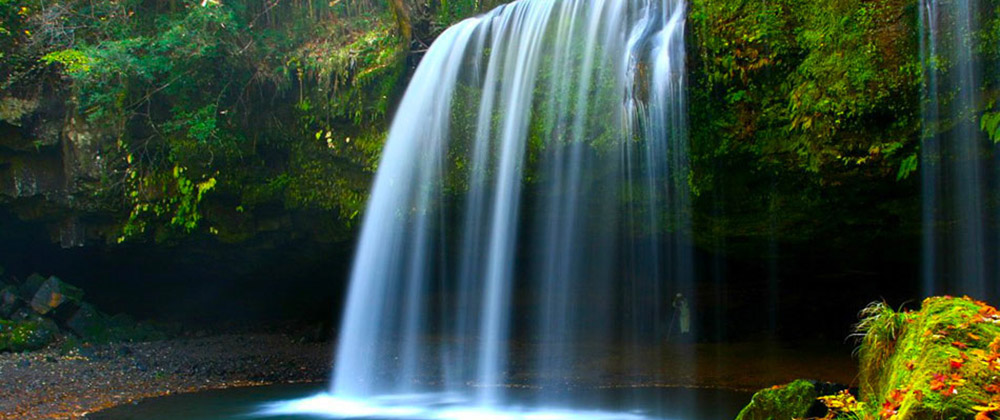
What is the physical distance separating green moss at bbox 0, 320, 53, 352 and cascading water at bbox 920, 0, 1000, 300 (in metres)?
12.0

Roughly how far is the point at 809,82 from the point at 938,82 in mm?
1019

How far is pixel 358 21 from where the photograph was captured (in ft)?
38.2

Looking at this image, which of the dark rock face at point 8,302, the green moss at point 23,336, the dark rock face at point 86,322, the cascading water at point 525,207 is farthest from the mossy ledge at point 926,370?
the dark rock face at point 8,302

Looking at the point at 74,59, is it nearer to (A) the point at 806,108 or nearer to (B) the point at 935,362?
(A) the point at 806,108

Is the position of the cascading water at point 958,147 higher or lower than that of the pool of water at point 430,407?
higher

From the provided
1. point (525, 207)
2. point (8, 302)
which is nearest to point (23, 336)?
point (8, 302)

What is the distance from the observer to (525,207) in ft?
31.3

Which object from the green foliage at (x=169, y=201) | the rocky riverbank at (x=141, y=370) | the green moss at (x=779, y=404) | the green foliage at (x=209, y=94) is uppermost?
the green foliage at (x=209, y=94)

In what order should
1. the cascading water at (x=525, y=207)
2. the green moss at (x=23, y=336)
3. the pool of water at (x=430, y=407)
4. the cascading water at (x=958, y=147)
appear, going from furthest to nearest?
the green moss at (x=23, y=336)
the pool of water at (x=430, y=407)
the cascading water at (x=525, y=207)
the cascading water at (x=958, y=147)

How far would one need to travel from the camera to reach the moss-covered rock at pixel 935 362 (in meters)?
3.38

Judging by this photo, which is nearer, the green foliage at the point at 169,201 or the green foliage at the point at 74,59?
the green foliage at the point at 74,59

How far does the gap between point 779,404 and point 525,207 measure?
180 inches

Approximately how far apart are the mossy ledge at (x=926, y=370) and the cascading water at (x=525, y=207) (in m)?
3.20

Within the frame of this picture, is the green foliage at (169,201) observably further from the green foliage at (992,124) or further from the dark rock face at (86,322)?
the green foliage at (992,124)
